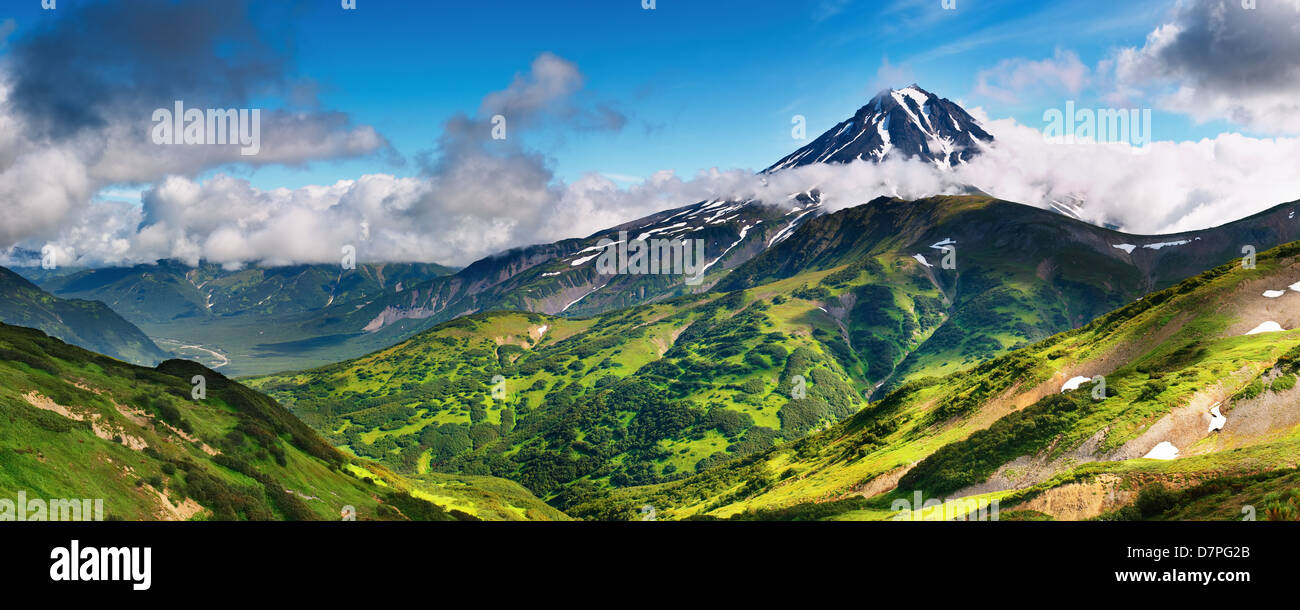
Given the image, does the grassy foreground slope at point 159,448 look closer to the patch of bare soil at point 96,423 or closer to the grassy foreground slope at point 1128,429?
the patch of bare soil at point 96,423

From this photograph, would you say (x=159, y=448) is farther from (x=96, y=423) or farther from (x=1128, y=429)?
(x=1128, y=429)

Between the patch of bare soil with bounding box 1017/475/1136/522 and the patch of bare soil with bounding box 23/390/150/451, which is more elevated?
the patch of bare soil with bounding box 23/390/150/451

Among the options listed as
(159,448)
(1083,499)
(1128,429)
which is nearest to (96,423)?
(159,448)

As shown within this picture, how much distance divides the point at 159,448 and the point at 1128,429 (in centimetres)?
10679

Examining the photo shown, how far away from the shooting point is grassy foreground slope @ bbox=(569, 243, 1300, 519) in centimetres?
4175

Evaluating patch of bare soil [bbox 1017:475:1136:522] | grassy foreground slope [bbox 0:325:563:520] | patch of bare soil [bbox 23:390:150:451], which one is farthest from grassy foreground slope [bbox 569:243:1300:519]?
patch of bare soil [bbox 23:390:150:451]

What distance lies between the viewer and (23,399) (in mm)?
65312

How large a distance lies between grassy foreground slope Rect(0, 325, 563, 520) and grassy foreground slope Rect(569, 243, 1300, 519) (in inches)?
2546

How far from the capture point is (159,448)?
75.4 meters

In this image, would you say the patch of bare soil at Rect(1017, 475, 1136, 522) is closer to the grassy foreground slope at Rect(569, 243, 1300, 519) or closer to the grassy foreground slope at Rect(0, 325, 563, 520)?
the grassy foreground slope at Rect(569, 243, 1300, 519)
